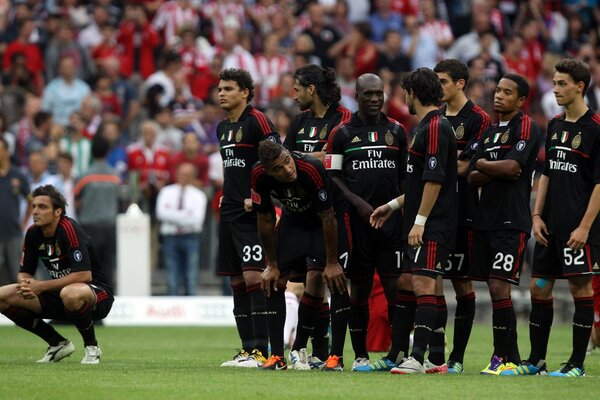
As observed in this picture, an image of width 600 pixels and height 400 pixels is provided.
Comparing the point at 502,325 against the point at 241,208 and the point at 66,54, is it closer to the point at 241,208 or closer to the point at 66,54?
the point at 241,208

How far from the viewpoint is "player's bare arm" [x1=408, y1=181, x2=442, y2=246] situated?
11.1 metres

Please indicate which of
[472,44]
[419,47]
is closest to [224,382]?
[419,47]

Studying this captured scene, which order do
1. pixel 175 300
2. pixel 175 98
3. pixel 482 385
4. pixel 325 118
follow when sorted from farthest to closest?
1. pixel 175 98
2. pixel 175 300
3. pixel 325 118
4. pixel 482 385

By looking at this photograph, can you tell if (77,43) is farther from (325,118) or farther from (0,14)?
(325,118)

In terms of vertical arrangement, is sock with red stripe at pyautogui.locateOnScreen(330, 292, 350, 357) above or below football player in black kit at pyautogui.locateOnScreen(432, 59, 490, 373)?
below

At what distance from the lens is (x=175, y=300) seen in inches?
801

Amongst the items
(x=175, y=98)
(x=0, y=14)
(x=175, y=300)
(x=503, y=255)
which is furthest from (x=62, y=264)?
(x=0, y=14)

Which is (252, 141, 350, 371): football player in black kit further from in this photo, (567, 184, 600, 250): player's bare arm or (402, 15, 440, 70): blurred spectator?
(402, 15, 440, 70): blurred spectator

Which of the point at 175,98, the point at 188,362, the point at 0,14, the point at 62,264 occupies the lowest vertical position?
the point at 188,362

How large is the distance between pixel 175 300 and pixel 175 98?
451cm

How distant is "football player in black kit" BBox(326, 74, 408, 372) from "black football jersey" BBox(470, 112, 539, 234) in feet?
2.60

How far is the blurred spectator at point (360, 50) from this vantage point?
24203mm

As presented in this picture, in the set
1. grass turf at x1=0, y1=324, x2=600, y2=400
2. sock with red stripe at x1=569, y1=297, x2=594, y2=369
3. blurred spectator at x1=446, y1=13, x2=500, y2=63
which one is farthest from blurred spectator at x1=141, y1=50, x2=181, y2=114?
sock with red stripe at x1=569, y1=297, x2=594, y2=369

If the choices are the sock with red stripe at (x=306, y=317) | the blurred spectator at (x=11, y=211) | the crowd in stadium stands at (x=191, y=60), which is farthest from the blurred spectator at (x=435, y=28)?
the sock with red stripe at (x=306, y=317)
